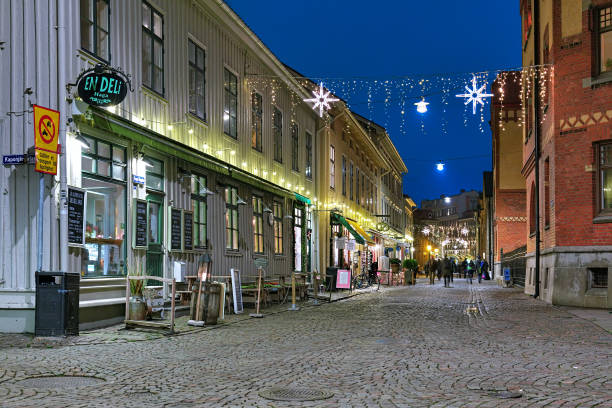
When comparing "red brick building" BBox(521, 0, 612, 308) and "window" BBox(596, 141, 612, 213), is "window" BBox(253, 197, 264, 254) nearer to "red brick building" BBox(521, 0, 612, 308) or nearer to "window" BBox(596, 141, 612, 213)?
"red brick building" BBox(521, 0, 612, 308)

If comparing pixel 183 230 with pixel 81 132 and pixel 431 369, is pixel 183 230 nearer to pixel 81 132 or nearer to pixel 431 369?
pixel 81 132

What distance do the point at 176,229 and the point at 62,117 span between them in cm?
445

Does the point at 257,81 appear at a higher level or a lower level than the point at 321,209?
higher

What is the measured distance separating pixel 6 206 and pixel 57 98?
1.95 meters

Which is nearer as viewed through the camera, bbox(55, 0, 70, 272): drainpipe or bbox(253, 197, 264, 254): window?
bbox(55, 0, 70, 272): drainpipe

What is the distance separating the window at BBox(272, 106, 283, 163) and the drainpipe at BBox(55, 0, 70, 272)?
12.2 m

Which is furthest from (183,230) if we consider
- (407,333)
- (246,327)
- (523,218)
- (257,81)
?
(523,218)

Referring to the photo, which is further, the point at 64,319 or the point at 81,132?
the point at 81,132

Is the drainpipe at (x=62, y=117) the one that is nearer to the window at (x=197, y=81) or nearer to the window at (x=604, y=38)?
the window at (x=197, y=81)

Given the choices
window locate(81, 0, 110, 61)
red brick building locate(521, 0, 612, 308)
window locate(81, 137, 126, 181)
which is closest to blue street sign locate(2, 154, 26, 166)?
window locate(81, 137, 126, 181)

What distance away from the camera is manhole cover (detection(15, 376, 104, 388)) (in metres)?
6.55

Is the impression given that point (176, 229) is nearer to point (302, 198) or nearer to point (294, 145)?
point (302, 198)

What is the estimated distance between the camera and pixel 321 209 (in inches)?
1131

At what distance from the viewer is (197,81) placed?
16.7 metres
